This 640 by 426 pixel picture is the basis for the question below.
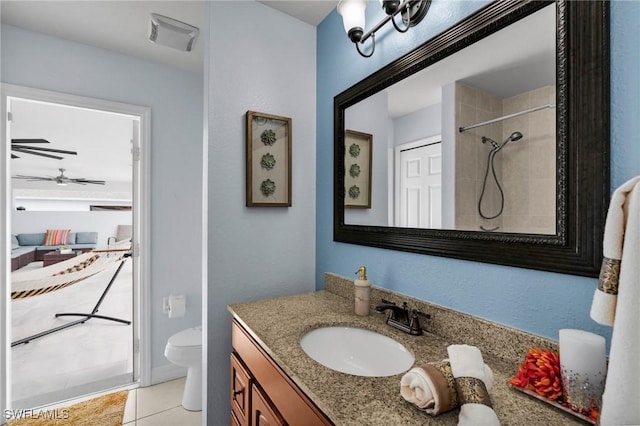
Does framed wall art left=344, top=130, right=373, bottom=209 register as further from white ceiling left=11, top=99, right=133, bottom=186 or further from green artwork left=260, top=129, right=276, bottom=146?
white ceiling left=11, top=99, right=133, bottom=186

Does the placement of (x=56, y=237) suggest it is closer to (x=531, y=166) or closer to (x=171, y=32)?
(x=171, y=32)

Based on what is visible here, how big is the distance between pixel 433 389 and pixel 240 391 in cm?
95

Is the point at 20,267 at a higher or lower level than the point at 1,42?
lower

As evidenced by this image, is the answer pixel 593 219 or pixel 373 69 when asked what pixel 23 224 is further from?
pixel 593 219

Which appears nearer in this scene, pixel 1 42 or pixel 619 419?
pixel 619 419

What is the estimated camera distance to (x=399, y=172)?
1.28 m

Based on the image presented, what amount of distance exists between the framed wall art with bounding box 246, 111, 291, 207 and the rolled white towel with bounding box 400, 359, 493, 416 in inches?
45.8

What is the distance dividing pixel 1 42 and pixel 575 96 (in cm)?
296

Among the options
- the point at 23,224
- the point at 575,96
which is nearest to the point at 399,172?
the point at 575,96

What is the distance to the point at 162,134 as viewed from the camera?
2.40 metres

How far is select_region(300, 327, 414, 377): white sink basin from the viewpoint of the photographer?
1.03m

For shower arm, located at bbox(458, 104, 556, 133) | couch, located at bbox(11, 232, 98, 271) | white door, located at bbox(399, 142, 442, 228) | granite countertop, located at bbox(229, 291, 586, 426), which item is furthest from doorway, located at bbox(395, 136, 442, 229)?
couch, located at bbox(11, 232, 98, 271)

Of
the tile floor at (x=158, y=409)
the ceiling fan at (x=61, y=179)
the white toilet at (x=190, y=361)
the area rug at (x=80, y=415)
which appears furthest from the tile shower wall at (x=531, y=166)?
the ceiling fan at (x=61, y=179)

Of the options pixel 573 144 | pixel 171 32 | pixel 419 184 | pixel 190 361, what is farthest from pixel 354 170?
pixel 190 361
